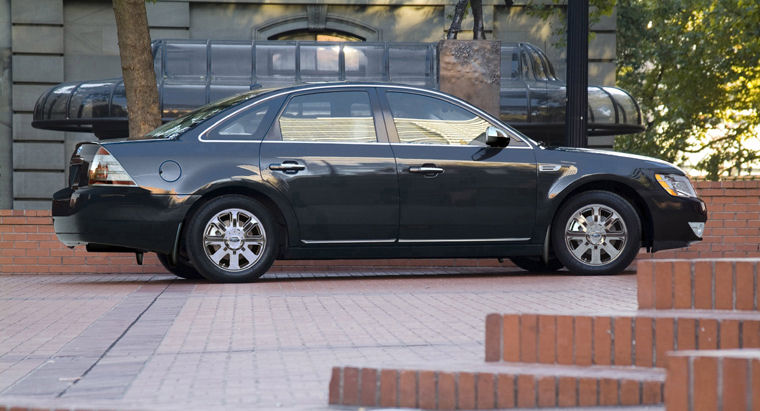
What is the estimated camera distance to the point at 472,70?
13312 millimetres

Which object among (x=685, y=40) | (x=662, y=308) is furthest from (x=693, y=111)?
(x=662, y=308)

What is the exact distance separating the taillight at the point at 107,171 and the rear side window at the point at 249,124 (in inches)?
31.0

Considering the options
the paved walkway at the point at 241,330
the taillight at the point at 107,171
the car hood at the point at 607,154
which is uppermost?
the car hood at the point at 607,154

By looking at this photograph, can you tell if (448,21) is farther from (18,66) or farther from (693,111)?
(693,111)

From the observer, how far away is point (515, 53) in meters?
18.4

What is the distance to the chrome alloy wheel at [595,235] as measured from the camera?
32.9 feet

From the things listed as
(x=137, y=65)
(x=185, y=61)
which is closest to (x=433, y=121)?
(x=137, y=65)

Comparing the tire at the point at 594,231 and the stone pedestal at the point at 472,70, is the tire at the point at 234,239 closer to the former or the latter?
the tire at the point at 594,231

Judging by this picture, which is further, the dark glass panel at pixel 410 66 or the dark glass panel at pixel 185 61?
the dark glass panel at pixel 410 66

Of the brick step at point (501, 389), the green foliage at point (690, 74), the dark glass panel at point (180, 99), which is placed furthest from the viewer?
the green foliage at point (690, 74)

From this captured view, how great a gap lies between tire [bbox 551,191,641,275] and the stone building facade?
435 inches

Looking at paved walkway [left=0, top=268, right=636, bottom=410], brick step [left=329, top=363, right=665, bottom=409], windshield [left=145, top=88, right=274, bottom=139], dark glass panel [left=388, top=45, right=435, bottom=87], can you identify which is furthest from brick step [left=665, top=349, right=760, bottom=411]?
dark glass panel [left=388, top=45, right=435, bottom=87]

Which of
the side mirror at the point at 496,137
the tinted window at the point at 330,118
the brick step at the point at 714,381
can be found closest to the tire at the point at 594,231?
the side mirror at the point at 496,137

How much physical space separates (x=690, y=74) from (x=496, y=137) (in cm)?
1888
